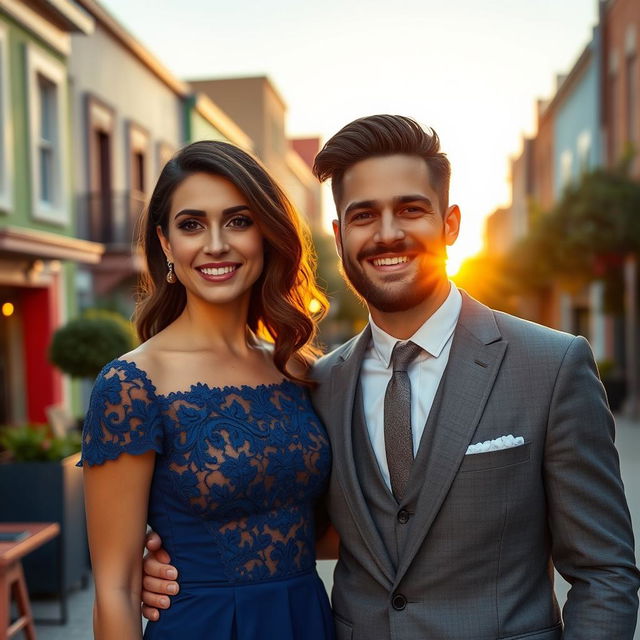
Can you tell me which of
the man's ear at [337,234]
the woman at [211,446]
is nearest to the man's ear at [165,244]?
the woman at [211,446]

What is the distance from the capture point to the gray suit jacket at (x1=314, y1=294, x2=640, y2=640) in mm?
2244

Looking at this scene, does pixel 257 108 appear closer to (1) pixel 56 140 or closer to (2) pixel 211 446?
(1) pixel 56 140

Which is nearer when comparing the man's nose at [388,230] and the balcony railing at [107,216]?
the man's nose at [388,230]

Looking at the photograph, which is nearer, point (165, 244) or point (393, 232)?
point (393, 232)

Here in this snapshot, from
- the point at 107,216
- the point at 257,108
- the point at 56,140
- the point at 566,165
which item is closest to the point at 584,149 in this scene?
the point at 566,165

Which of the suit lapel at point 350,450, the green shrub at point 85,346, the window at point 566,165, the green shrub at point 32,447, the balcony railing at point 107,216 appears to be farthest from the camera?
the window at point 566,165

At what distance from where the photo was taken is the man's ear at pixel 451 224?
2.64 m

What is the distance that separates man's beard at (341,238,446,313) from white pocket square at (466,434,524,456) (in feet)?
1.51

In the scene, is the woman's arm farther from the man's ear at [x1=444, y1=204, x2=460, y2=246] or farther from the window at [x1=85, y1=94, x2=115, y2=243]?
the window at [x1=85, y1=94, x2=115, y2=243]

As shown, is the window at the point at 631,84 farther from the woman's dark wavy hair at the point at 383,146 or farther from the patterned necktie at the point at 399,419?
the patterned necktie at the point at 399,419

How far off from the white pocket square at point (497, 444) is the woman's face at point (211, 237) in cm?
95

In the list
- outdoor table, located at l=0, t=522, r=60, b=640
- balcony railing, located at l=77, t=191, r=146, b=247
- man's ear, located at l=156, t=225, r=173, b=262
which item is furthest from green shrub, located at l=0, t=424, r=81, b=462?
balcony railing, located at l=77, t=191, r=146, b=247

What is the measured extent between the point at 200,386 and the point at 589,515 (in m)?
1.21

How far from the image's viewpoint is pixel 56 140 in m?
11.7
